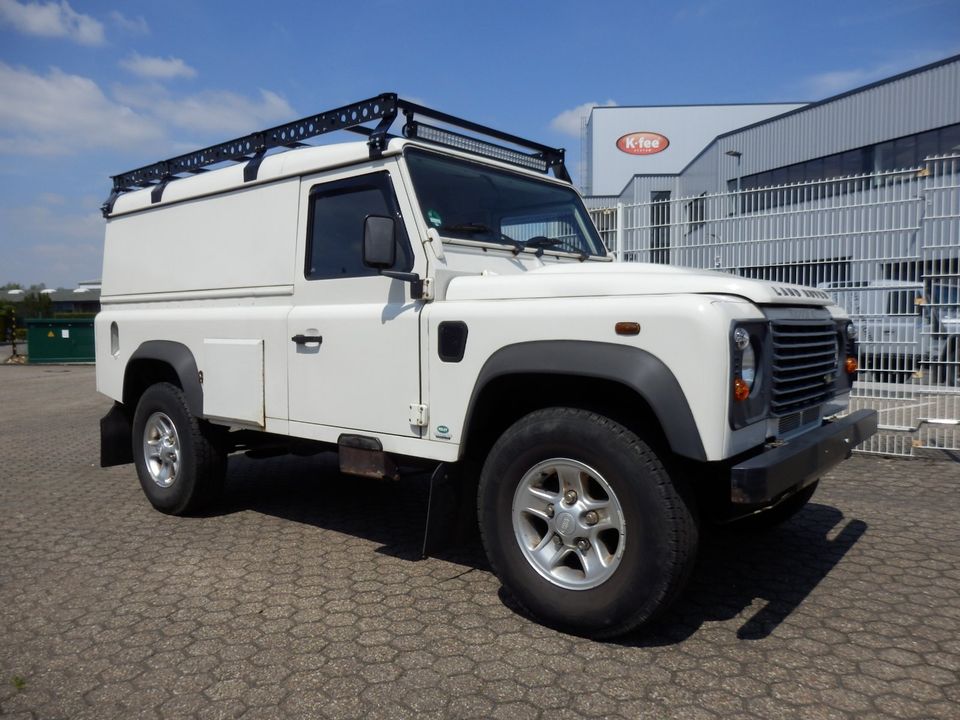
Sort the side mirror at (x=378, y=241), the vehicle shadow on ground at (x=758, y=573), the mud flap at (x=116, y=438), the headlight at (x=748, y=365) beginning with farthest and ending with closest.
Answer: the mud flap at (x=116, y=438), the side mirror at (x=378, y=241), the vehicle shadow on ground at (x=758, y=573), the headlight at (x=748, y=365)

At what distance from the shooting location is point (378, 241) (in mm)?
3586

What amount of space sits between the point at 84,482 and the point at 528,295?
16.9ft

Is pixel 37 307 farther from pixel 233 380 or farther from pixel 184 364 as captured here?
pixel 233 380

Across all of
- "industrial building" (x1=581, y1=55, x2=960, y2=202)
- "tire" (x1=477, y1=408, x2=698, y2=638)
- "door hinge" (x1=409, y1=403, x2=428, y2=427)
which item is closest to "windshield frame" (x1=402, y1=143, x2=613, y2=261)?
"door hinge" (x1=409, y1=403, x2=428, y2=427)

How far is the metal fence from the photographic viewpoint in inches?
266

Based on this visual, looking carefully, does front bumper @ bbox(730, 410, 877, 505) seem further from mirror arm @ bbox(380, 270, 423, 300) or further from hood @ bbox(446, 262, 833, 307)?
mirror arm @ bbox(380, 270, 423, 300)

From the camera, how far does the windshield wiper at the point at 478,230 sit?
3.99m

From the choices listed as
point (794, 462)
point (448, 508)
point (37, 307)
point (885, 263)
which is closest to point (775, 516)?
point (794, 462)

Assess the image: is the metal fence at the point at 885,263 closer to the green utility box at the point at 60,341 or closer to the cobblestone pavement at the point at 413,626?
the cobblestone pavement at the point at 413,626

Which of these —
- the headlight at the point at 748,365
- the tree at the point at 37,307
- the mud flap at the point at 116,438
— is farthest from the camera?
the tree at the point at 37,307

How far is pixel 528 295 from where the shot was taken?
3365 mm

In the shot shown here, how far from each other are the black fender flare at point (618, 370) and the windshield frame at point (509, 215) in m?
0.94

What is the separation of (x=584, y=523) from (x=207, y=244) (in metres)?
3.37

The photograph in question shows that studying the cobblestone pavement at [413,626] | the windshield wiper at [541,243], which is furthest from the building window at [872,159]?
the cobblestone pavement at [413,626]
